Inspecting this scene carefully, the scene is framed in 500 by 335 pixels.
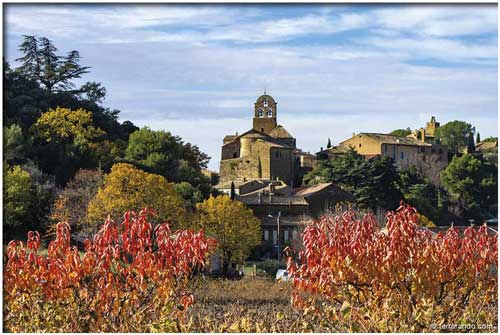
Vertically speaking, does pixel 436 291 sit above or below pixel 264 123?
below

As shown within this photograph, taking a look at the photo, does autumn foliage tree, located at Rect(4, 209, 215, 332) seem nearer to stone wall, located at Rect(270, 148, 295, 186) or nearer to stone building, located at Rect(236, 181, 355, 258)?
stone building, located at Rect(236, 181, 355, 258)

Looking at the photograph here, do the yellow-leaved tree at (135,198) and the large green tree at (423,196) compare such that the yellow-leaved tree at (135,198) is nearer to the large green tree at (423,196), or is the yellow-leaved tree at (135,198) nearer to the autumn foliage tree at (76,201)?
the autumn foliage tree at (76,201)

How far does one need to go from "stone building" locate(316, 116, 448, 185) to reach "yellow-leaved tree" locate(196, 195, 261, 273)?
3334 centimetres

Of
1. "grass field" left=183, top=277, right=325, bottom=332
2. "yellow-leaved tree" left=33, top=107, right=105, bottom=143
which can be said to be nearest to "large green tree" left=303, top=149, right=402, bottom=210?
"yellow-leaved tree" left=33, top=107, right=105, bottom=143

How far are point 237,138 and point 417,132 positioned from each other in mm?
19905

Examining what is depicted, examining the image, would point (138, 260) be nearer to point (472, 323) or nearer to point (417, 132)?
point (472, 323)

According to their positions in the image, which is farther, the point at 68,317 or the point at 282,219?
the point at 282,219

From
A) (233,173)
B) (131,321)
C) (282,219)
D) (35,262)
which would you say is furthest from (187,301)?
(233,173)

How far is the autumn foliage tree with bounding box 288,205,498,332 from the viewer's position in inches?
442

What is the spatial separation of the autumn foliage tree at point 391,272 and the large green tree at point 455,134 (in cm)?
8594

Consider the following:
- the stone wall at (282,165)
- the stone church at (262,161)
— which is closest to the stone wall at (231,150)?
the stone church at (262,161)

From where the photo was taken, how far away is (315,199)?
54.9 m

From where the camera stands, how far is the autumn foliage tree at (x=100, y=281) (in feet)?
37.0

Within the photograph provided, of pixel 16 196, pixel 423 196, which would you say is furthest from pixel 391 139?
pixel 16 196
